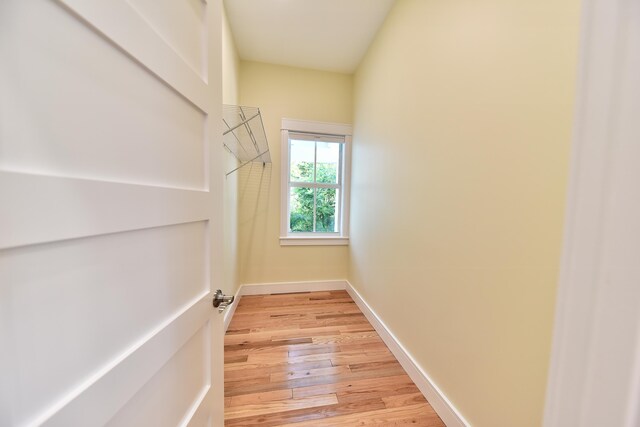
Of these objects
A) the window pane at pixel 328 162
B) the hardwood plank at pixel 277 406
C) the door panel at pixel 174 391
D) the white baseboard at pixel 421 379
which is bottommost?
the hardwood plank at pixel 277 406

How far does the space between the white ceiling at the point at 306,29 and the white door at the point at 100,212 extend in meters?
1.63

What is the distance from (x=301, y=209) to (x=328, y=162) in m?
0.70

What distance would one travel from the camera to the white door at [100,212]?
30 centimetres

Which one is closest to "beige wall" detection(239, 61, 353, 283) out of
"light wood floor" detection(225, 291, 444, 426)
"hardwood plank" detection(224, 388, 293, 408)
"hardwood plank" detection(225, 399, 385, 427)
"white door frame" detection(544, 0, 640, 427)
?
"light wood floor" detection(225, 291, 444, 426)

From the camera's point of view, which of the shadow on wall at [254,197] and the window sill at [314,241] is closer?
the shadow on wall at [254,197]

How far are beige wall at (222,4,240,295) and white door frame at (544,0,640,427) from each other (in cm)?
203

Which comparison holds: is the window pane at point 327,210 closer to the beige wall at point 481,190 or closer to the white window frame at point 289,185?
the white window frame at point 289,185

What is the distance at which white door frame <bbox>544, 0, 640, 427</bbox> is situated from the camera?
0.29m

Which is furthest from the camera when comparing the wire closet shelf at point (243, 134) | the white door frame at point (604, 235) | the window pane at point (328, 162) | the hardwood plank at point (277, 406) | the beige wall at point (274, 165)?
the window pane at point (328, 162)

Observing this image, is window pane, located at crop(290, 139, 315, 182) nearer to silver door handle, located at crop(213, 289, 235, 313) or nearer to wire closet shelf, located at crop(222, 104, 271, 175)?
wire closet shelf, located at crop(222, 104, 271, 175)

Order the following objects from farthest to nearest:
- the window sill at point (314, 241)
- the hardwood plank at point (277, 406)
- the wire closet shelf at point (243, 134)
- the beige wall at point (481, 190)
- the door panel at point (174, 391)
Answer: the window sill at point (314, 241) → the wire closet shelf at point (243, 134) → the hardwood plank at point (277, 406) → the beige wall at point (481, 190) → the door panel at point (174, 391)

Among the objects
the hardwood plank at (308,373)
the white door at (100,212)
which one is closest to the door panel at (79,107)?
the white door at (100,212)

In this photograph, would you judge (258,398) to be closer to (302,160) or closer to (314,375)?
(314,375)

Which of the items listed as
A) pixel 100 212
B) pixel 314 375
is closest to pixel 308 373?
pixel 314 375
